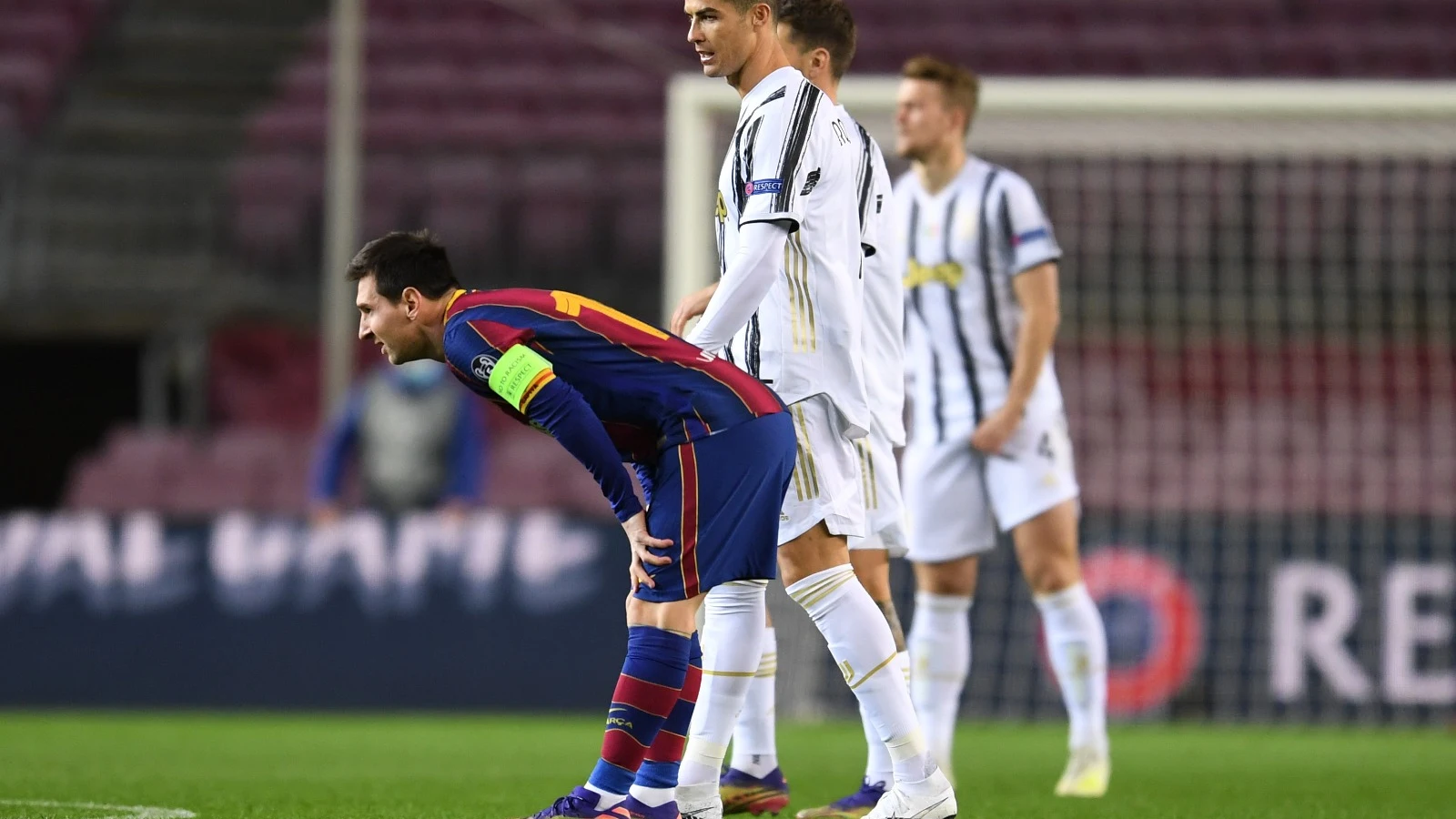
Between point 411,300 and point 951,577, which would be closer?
point 411,300

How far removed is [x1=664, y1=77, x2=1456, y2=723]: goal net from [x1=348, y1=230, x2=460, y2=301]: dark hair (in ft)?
9.71

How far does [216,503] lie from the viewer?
10336 mm

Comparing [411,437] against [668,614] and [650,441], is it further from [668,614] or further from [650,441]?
[668,614]

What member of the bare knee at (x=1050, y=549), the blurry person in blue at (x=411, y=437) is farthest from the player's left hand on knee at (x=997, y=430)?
the blurry person in blue at (x=411, y=437)

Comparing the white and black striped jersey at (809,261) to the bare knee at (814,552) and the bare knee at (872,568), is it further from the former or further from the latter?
the bare knee at (872,568)

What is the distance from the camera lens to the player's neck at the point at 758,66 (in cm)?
379

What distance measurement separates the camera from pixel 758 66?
380 centimetres

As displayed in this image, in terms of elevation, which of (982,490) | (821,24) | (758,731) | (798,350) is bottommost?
(758,731)

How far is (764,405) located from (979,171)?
188 cm

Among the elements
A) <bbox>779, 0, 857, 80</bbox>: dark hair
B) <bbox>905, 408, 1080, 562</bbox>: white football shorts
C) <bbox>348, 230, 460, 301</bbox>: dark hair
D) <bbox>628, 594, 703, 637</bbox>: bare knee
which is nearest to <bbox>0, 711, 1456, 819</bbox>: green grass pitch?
<bbox>905, 408, 1080, 562</bbox>: white football shorts

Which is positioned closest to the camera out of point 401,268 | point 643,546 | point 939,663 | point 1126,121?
point 643,546

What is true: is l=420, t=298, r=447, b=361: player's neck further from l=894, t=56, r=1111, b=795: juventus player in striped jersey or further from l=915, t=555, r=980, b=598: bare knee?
l=915, t=555, r=980, b=598: bare knee

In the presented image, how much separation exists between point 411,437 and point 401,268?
5541 mm

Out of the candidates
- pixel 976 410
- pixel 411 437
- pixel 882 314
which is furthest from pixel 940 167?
pixel 411 437
